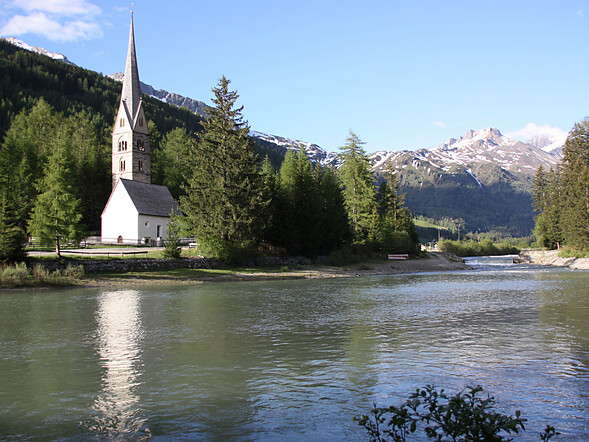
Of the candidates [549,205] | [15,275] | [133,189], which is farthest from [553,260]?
[15,275]

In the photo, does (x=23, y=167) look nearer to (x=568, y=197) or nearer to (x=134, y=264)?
(x=134, y=264)

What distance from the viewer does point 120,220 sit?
73688 mm

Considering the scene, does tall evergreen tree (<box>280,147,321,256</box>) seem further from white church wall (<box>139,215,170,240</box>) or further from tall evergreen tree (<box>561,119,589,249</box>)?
tall evergreen tree (<box>561,119,589,249</box>)

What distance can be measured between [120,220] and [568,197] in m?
82.2

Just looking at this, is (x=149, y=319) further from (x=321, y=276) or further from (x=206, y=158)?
(x=206, y=158)

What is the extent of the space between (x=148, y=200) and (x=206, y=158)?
76.7ft

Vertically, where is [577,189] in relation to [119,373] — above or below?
above

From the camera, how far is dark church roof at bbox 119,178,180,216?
241ft

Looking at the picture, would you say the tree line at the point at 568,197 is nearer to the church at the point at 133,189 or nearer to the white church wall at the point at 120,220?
the church at the point at 133,189

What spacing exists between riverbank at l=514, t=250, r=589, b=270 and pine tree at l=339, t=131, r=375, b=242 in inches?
1284

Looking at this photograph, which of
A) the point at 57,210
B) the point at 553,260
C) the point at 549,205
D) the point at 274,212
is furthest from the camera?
the point at 549,205

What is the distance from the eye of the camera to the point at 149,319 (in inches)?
847

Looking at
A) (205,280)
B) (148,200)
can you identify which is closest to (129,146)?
(148,200)

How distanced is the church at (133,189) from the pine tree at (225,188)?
9.46 meters
